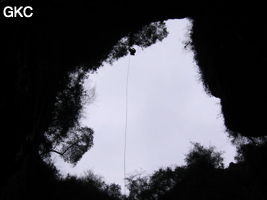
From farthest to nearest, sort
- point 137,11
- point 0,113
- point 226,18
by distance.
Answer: point 137,11 < point 226,18 < point 0,113

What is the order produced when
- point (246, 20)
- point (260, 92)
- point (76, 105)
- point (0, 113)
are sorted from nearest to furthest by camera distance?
1. point (0, 113)
2. point (246, 20)
3. point (260, 92)
4. point (76, 105)

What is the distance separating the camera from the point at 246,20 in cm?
1036

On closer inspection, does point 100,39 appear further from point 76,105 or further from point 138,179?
point 138,179

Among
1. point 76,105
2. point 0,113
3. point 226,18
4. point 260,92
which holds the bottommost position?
point 0,113

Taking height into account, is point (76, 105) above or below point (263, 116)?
above

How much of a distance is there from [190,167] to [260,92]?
11.0 meters

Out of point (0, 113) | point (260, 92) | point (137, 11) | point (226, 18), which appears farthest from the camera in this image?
point (260, 92)

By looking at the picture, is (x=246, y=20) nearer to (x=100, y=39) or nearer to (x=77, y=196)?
(x=100, y=39)

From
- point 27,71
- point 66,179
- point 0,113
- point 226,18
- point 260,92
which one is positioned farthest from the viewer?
point 66,179

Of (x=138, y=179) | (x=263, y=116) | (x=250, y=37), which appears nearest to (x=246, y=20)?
Answer: (x=250, y=37)

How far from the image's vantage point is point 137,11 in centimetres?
1322

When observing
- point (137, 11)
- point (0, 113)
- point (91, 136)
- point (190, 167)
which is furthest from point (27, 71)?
point (190, 167)

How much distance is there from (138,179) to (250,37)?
21.9 metres

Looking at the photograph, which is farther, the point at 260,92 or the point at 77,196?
the point at 77,196
